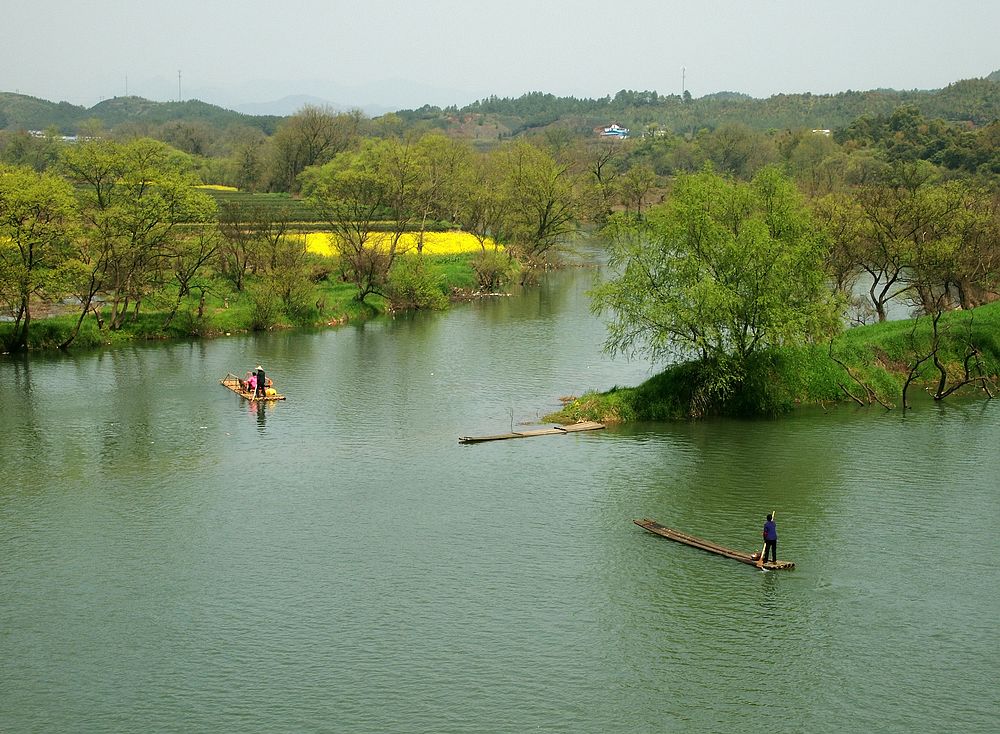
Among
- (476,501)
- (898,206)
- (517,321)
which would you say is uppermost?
(898,206)

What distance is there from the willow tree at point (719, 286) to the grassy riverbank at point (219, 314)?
2536 cm

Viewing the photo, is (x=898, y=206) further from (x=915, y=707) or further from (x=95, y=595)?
(x=95, y=595)

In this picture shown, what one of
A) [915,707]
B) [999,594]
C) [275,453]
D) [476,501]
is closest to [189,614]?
[476,501]

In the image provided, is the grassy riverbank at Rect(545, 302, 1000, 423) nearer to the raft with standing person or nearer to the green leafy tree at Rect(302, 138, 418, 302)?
the raft with standing person

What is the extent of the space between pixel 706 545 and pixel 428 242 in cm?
6491

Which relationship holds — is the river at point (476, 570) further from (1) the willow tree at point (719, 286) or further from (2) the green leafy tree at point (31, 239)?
(2) the green leafy tree at point (31, 239)

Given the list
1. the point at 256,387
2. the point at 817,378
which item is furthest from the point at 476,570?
the point at 817,378

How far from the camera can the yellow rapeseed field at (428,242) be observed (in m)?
80.3

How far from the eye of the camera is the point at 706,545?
29.1 metres

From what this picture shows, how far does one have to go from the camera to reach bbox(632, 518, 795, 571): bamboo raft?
2784cm

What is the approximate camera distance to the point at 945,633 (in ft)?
81.0

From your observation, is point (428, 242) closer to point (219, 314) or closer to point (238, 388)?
point (219, 314)

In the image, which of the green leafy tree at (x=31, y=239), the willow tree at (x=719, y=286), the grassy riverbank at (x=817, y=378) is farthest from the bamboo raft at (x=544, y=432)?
the green leafy tree at (x=31, y=239)

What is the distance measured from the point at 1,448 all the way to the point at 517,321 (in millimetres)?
34543
